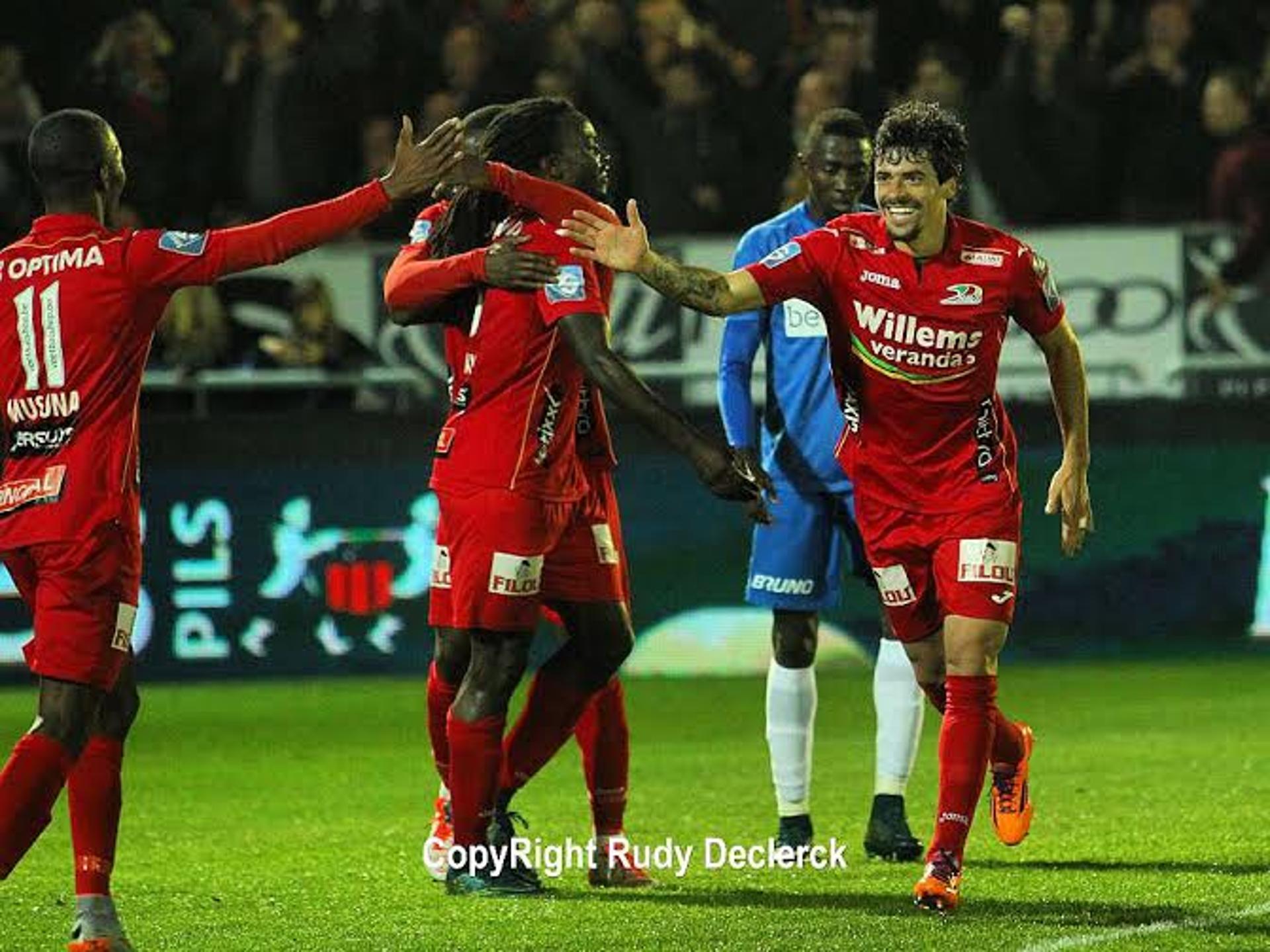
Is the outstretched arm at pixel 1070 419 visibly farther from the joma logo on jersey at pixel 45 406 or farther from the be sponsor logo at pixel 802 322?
the joma logo on jersey at pixel 45 406

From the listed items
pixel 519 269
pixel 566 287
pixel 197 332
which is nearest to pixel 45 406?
pixel 519 269

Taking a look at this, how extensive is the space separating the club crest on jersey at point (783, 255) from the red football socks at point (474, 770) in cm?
149

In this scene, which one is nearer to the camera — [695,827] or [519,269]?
[519,269]

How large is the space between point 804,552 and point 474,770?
1738 millimetres

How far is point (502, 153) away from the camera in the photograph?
749 cm

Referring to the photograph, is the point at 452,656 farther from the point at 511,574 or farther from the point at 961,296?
the point at 961,296

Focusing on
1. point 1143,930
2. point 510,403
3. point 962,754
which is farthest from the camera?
point 510,403

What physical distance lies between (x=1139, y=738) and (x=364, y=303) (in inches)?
219

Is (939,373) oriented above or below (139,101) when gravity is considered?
below

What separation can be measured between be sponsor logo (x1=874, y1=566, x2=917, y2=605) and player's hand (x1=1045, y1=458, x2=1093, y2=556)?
45cm

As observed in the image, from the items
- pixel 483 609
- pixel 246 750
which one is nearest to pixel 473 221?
pixel 483 609

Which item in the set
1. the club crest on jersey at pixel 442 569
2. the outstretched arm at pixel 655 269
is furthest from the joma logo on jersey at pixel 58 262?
the club crest on jersey at pixel 442 569

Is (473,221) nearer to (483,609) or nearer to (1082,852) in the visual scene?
(483,609)

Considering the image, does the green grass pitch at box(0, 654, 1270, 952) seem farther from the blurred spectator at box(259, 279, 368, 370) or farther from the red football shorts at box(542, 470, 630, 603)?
the blurred spectator at box(259, 279, 368, 370)
